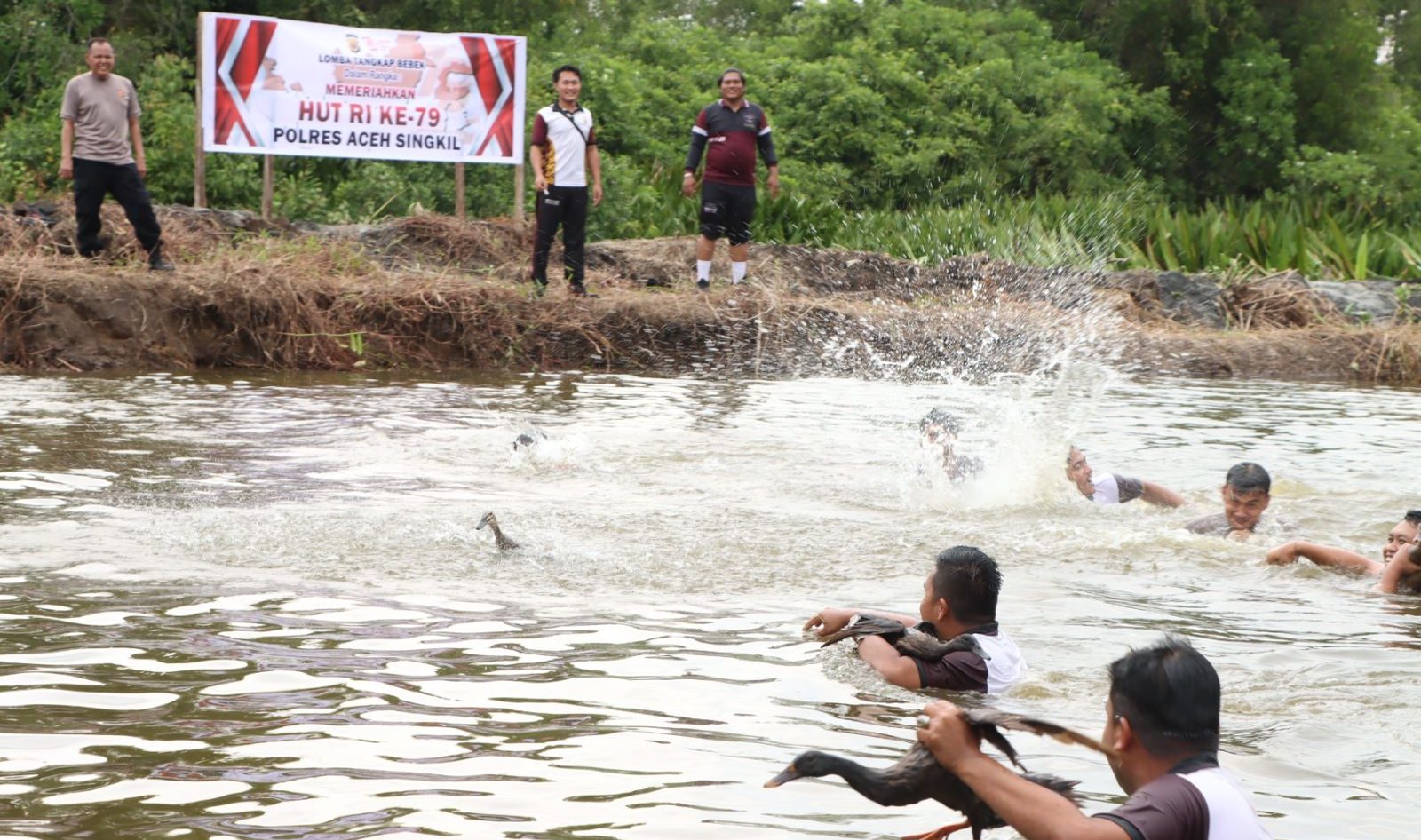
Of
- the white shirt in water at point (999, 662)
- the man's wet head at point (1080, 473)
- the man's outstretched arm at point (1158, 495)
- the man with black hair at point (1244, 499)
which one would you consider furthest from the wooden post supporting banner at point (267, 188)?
the white shirt in water at point (999, 662)

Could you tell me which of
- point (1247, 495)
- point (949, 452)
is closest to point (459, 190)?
point (949, 452)

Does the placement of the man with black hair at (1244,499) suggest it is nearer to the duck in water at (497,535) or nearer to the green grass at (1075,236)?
the duck in water at (497,535)

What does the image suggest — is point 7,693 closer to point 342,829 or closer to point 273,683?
point 273,683

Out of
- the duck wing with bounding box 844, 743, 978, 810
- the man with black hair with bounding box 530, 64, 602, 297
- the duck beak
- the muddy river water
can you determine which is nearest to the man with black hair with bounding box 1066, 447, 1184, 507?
the muddy river water

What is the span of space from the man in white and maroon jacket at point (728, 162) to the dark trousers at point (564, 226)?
3.71ft

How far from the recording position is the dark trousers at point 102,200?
46.5ft

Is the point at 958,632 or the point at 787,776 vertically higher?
the point at 787,776

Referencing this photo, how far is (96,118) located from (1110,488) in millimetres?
9181

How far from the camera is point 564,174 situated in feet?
50.8

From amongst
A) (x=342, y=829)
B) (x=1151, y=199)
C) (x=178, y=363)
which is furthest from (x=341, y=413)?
(x=1151, y=199)

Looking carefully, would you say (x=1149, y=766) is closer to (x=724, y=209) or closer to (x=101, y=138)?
(x=101, y=138)

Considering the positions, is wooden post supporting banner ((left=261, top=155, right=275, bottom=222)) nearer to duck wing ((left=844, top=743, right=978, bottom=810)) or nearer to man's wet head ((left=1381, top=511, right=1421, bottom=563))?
man's wet head ((left=1381, top=511, right=1421, bottom=563))

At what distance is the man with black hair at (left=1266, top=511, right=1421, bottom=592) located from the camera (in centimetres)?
738

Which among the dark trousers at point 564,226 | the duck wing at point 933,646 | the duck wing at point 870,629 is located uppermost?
the dark trousers at point 564,226
